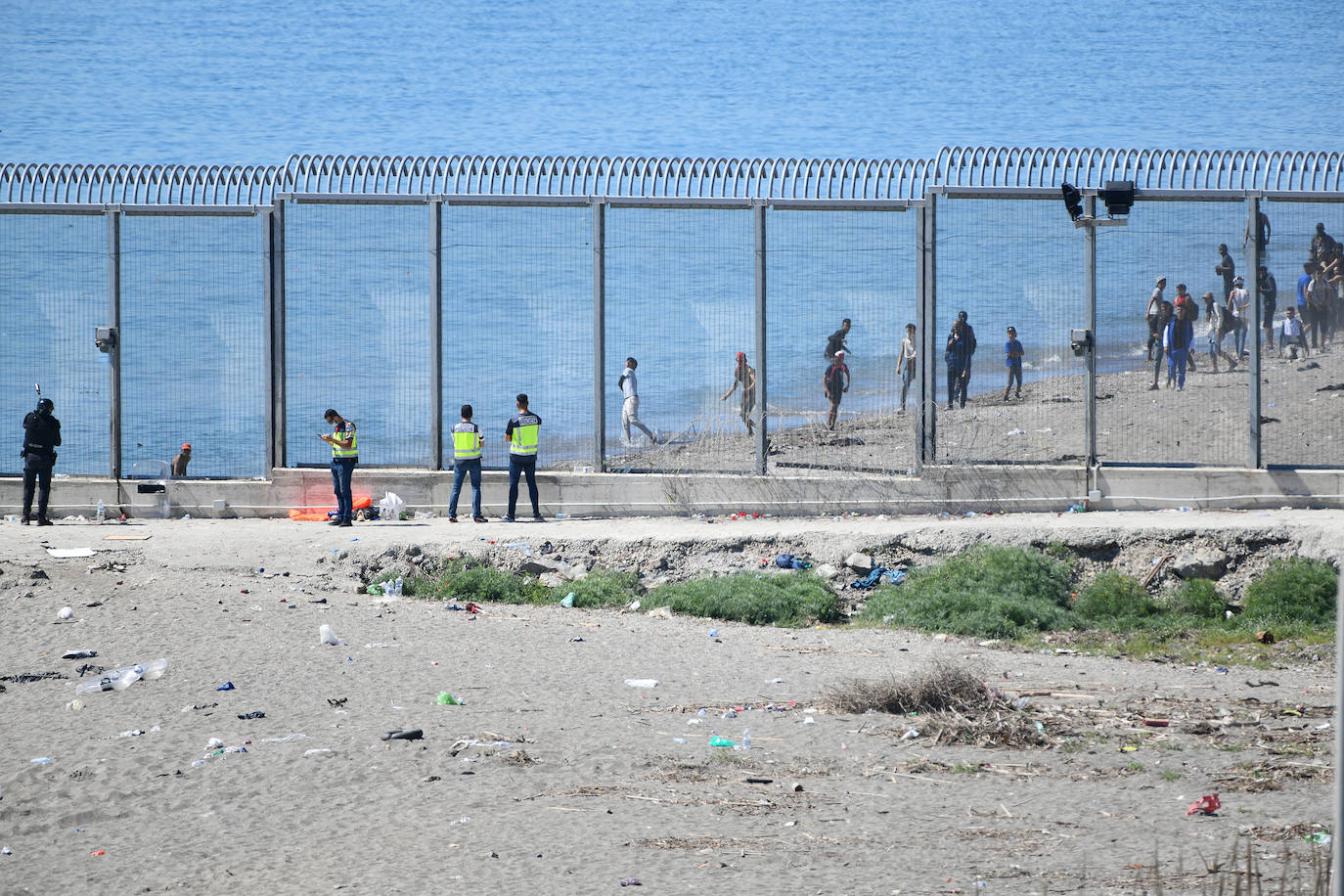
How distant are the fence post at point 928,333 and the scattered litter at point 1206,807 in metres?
7.83

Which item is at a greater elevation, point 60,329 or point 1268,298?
point 1268,298

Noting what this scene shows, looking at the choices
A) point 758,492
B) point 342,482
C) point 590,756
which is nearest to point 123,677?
point 590,756

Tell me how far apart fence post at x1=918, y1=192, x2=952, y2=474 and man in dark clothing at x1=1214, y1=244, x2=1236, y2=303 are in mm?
2806

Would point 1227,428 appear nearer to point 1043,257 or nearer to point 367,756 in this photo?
point 1043,257

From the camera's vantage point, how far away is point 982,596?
36.8 feet

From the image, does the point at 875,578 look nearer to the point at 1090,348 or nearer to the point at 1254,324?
the point at 1090,348

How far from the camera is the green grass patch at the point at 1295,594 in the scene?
10.9m

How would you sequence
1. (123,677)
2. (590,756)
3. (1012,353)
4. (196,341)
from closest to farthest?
(590,756) < (123,677) < (1012,353) < (196,341)

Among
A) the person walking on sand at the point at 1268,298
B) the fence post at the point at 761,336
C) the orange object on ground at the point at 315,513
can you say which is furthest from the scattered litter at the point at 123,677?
the person walking on sand at the point at 1268,298

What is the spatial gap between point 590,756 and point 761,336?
7.82 metres

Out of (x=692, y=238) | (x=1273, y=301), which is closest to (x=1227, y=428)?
(x=1273, y=301)

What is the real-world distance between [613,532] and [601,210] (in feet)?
12.0

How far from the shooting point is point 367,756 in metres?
7.36

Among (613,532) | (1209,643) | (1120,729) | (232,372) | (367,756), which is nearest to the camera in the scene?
(367,756)
